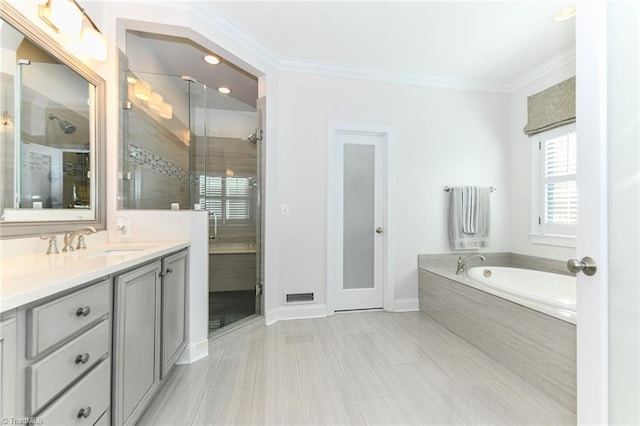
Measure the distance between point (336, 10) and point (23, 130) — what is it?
2.12 m

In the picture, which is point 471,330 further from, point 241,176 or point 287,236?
point 241,176

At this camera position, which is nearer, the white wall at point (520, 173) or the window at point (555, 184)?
the window at point (555, 184)

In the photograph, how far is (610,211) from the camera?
915mm

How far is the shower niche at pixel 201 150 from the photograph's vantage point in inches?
91.6

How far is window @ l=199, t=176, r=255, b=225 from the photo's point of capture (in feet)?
12.2

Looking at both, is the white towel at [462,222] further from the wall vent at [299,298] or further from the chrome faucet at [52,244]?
the chrome faucet at [52,244]

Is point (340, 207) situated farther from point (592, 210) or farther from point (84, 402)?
point (84, 402)

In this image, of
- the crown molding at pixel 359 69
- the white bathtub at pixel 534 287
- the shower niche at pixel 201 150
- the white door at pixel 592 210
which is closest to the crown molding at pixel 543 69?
the crown molding at pixel 359 69

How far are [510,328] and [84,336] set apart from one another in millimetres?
2454

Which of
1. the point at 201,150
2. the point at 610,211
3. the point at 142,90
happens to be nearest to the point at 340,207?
the point at 201,150

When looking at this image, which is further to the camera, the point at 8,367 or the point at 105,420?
the point at 105,420

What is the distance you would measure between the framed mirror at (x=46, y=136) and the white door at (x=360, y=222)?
214 cm

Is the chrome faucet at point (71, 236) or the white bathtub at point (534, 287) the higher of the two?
the chrome faucet at point (71, 236)

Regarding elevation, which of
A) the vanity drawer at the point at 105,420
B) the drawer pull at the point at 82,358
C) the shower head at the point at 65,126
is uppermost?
the shower head at the point at 65,126
